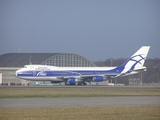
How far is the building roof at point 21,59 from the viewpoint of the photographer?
112 meters

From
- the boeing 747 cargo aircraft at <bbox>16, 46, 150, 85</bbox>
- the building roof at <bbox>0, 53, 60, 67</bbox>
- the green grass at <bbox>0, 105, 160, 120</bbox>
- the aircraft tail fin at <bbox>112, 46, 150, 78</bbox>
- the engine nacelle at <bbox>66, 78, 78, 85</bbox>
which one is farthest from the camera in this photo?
the building roof at <bbox>0, 53, 60, 67</bbox>

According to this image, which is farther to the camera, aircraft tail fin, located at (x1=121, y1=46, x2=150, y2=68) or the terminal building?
the terminal building

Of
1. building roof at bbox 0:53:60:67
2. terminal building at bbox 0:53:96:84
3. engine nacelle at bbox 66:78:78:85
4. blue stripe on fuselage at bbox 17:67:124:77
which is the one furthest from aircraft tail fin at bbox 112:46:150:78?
building roof at bbox 0:53:60:67

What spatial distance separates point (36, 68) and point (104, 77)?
13.7 meters

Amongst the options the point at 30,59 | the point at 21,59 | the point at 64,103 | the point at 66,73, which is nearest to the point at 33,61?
the point at 30,59

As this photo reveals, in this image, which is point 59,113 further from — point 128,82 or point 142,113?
point 128,82

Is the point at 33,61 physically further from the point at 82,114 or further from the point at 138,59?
the point at 82,114

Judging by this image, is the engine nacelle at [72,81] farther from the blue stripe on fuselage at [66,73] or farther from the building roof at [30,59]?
the building roof at [30,59]

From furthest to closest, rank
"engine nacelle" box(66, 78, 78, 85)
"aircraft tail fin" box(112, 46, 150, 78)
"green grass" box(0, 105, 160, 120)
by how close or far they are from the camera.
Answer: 1. "aircraft tail fin" box(112, 46, 150, 78)
2. "engine nacelle" box(66, 78, 78, 85)
3. "green grass" box(0, 105, 160, 120)

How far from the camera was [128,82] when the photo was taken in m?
127

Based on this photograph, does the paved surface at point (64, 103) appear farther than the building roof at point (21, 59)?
No

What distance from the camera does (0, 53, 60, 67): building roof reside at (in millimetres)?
111625

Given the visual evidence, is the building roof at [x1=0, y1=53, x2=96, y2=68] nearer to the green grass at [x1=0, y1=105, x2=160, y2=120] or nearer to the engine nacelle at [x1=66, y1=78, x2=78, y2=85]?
the engine nacelle at [x1=66, y1=78, x2=78, y2=85]

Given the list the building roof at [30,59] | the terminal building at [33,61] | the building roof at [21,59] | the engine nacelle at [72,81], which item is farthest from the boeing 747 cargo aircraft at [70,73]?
the building roof at [21,59]
